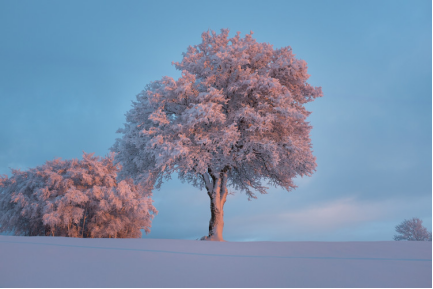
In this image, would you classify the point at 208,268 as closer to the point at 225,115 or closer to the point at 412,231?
the point at 225,115

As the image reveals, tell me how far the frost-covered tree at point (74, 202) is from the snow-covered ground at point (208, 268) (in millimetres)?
22692

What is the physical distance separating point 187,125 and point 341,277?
10795 millimetres

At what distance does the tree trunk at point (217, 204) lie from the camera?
17750 millimetres

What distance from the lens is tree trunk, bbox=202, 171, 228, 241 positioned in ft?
58.2

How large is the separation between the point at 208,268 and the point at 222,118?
9.00m

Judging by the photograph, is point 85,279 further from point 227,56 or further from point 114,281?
point 227,56

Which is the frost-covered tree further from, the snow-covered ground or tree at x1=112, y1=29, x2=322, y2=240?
the snow-covered ground

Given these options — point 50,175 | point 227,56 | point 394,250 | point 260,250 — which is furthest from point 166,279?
point 50,175

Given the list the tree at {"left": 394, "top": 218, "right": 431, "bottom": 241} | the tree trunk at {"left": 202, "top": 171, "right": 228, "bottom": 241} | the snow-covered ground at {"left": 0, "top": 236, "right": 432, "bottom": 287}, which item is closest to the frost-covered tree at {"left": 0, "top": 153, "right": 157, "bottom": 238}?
the tree trunk at {"left": 202, "top": 171, "right": 228, "bottom": 241}

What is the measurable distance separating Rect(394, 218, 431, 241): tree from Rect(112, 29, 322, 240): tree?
3476 centimetres

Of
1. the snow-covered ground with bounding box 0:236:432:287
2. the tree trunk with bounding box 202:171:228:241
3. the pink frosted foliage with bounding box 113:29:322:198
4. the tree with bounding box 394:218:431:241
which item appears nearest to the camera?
the snow-covered ground with bounding box 0:236:432:287

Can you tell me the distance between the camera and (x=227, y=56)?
1653cm

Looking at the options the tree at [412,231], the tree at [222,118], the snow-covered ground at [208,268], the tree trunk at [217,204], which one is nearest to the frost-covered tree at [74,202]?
the tree at [222,118]

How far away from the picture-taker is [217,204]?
60.0ft
